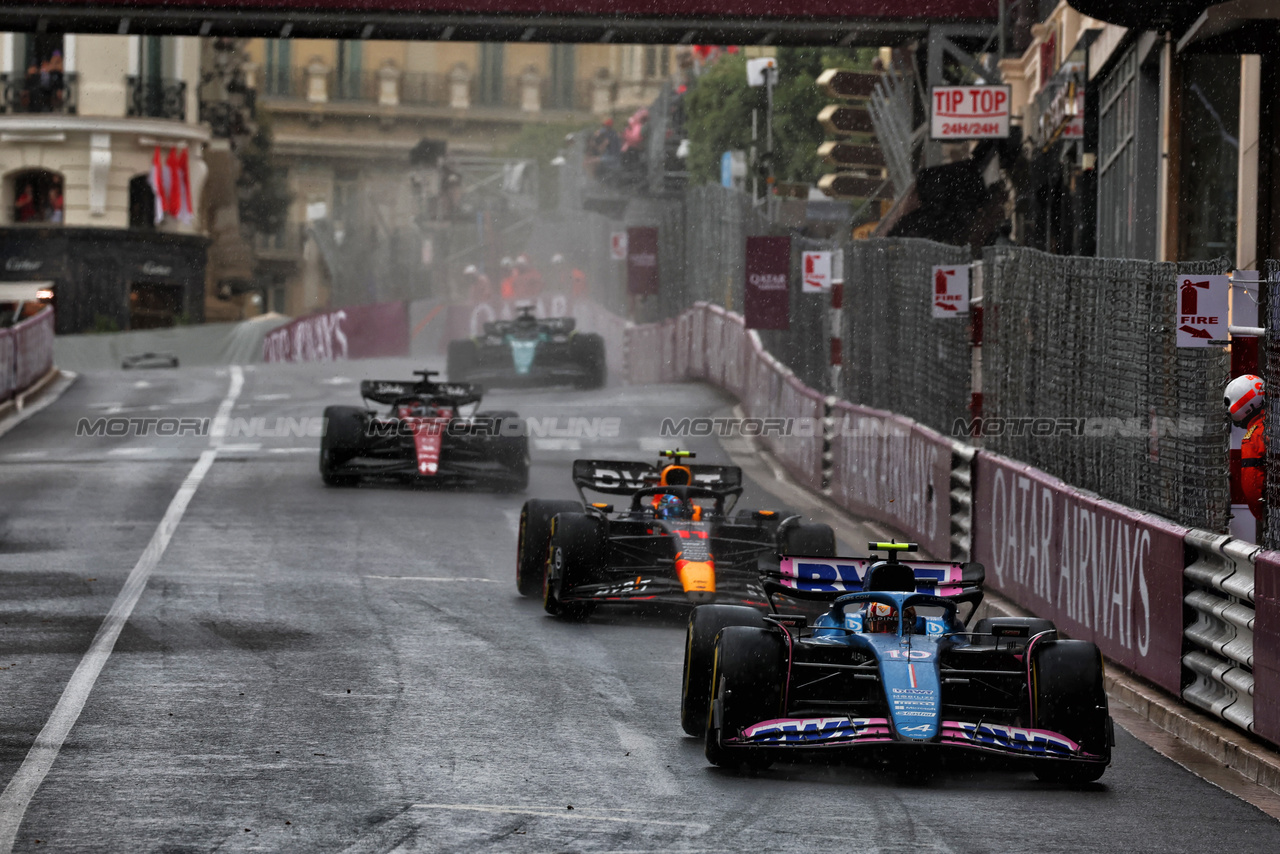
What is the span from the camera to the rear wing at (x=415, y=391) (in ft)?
69.7

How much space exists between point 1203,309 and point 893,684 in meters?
2.86

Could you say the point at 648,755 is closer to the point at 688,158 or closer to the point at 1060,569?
the point at 1060,569

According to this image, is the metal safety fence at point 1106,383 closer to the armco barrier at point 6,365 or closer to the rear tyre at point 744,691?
the rear tyre at point 744,691

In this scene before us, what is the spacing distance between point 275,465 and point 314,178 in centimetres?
7070

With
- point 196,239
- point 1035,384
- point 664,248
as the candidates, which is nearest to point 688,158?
point 664,248

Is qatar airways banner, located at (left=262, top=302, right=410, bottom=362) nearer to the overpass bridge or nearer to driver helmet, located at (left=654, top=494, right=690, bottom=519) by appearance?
the overpass bridge

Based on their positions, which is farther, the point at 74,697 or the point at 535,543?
the point at 535,543

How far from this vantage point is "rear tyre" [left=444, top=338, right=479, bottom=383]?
116ft

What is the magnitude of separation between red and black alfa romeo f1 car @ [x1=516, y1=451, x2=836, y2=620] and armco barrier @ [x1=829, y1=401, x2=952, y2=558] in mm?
2789

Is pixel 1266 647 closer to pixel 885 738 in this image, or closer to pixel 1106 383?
pixel 885 738

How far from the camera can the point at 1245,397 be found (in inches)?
370

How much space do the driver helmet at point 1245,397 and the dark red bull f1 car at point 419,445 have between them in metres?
12.4

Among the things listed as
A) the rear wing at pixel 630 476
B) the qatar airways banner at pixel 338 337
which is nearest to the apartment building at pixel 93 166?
the qatar airways banner at pixel 338 337

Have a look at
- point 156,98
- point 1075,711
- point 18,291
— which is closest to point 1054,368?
point 1075,711
